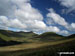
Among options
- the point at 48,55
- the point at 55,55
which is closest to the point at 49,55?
the point at 48,55

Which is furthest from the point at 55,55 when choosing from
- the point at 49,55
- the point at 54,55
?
the point at 49,55

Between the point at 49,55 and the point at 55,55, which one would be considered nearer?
the point at 55,55

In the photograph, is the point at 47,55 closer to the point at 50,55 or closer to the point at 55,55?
the point at 50,55

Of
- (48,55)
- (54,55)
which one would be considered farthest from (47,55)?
(54,55)

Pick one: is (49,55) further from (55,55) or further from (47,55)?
(55,55)

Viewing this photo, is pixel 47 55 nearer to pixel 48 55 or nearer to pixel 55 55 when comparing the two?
pixel 48 55

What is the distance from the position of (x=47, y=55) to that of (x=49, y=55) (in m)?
0.62

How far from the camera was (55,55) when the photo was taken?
123 feet

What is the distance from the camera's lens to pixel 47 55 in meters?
40.2

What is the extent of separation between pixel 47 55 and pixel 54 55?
2942 millimetres

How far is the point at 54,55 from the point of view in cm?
3800

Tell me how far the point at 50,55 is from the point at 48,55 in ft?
2.04

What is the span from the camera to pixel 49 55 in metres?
40.2

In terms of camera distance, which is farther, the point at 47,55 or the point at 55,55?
the point at 47,55
